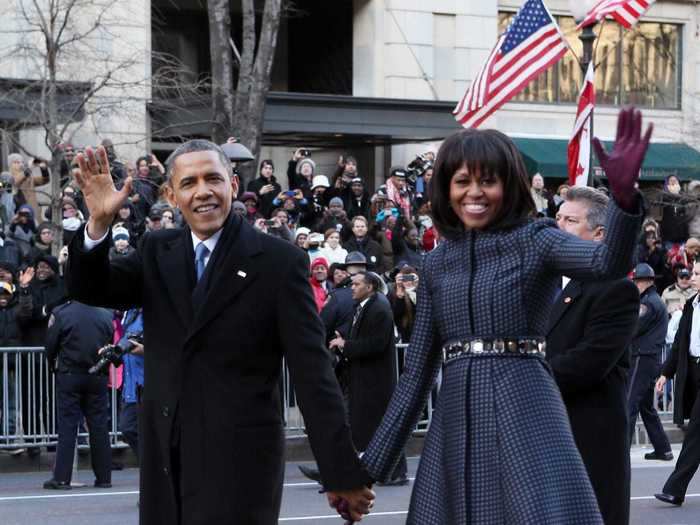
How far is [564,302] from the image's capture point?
7.33 m

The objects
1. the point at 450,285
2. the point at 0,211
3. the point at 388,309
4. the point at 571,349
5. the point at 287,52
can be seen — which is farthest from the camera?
the point at 287,52

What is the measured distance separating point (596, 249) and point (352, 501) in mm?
1269

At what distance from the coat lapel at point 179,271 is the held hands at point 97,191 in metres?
0.31

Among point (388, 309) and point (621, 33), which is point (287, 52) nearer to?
point (621, 33)

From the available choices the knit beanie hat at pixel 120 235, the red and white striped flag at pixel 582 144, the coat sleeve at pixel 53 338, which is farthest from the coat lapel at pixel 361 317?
the knit beanie hat at pixel 120 235

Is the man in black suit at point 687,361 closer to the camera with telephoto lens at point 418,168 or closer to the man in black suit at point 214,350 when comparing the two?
the man in black suit at point 214,350

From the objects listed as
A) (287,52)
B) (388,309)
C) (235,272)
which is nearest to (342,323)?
(388,309)

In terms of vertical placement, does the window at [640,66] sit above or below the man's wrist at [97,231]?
above

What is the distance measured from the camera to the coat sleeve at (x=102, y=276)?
5.80 meters

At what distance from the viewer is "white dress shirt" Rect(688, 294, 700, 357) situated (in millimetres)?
14922

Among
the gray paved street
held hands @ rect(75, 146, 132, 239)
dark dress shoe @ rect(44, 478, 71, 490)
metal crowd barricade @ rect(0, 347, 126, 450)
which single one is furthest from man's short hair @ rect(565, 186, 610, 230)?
metal crowd barricade @ rect(0, 347, 126, 450)

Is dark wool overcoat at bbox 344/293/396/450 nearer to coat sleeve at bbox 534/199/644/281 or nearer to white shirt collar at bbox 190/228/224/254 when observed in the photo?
white shirt collar at bbox 190/228/224/254

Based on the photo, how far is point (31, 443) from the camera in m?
16.2

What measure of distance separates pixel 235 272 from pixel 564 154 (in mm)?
28434
